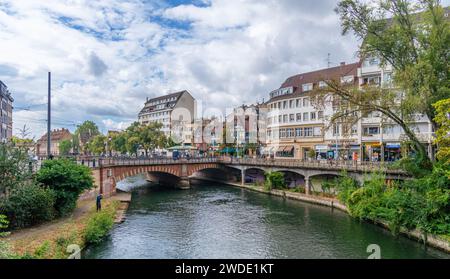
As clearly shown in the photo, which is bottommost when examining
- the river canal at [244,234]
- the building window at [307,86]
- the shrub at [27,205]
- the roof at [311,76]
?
the river canal at [244,234]

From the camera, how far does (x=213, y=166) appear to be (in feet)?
201

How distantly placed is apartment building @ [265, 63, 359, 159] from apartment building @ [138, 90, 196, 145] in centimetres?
4758

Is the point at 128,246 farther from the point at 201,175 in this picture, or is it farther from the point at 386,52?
the point at 201,175

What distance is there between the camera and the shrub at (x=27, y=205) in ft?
70.6

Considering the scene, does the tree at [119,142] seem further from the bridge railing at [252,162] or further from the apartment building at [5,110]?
the bridge railing at [252,162]

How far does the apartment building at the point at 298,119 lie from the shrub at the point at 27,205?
43890mm

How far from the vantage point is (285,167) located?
Result: 4875 centimetres

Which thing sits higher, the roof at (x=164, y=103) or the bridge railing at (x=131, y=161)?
the roof at (x=164, y=103)

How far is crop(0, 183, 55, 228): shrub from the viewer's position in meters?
21.5

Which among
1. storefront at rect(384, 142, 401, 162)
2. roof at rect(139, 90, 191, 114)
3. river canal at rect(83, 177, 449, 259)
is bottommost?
river canal at rect(83, 177, 449, 259)

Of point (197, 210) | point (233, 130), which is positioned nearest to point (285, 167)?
point (197, 210)

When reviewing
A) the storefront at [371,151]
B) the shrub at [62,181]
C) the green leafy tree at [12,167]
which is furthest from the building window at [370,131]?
the green leafy tree at [12,167]

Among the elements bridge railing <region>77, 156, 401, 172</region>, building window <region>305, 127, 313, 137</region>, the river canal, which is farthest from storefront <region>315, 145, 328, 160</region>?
the river canal

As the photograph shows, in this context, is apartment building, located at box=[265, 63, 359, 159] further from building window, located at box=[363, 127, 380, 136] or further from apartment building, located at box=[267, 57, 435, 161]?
building window, located at box=[363, 127, 380, 136]
